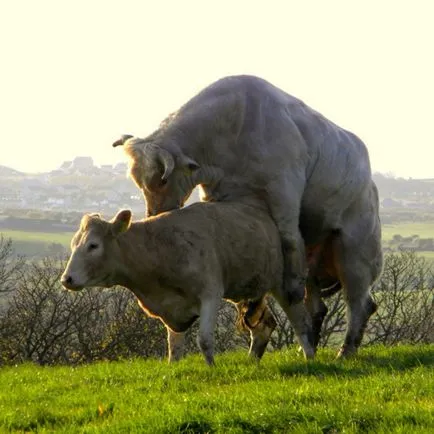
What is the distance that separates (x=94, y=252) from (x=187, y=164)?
6.29 ft

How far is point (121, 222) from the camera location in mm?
12609

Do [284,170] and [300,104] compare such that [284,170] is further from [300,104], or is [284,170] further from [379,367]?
[379,367]

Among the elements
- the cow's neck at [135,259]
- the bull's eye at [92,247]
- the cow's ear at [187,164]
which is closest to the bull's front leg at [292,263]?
the cow's ear at [187,164]

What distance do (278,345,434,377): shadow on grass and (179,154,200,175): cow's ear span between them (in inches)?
120

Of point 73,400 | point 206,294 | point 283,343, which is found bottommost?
point 283,343

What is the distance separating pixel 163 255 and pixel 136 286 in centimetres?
58

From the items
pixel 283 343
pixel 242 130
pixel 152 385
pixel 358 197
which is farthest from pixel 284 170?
pixel 283 343

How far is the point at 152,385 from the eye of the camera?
1138 cm

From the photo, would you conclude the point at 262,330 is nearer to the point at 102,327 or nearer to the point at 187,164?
the point at 187,164

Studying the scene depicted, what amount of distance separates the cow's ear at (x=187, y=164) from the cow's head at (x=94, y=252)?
1.22 metres

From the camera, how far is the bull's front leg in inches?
544

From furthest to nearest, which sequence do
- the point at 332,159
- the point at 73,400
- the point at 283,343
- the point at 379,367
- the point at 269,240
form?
the point at 283,343 → the point at 332,159 → the point at 269,240 → the point at 379,367 → the point at 73,400

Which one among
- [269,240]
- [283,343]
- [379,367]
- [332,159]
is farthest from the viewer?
[283,343]

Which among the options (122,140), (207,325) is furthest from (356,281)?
(122,140)
